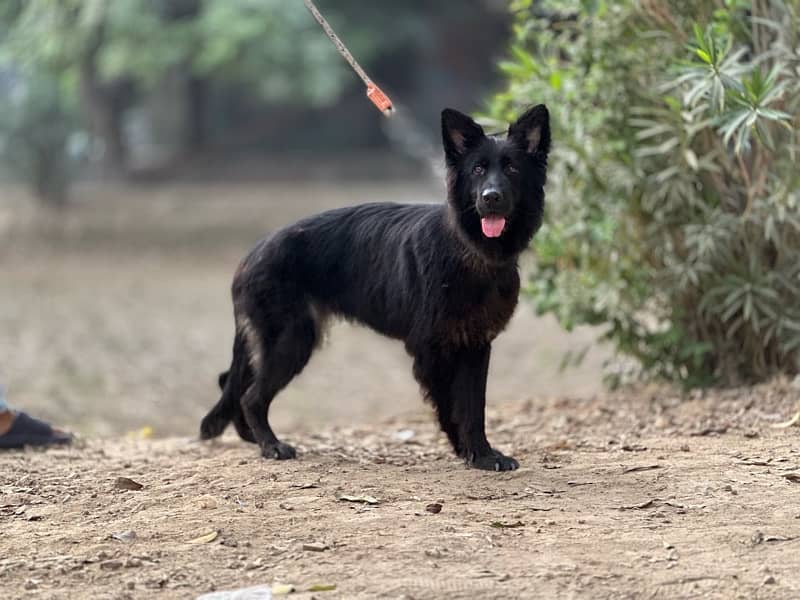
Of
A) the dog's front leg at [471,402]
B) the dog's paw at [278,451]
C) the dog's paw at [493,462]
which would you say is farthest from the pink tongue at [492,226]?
the dog's paw at [278,451]

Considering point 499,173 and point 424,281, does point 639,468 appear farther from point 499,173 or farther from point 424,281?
point 499,173

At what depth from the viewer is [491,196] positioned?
502 centimetres

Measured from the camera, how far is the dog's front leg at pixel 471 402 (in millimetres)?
5426

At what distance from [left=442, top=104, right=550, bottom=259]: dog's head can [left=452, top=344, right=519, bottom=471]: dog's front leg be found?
512 millimetres

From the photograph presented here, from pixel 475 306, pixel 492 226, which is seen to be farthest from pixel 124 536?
pixel 492 226

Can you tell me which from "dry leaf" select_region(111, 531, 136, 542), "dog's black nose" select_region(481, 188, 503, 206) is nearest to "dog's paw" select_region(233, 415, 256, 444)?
"dry leaf" select_region(111, 531, 136, 542)

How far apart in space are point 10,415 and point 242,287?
1421 millimetres

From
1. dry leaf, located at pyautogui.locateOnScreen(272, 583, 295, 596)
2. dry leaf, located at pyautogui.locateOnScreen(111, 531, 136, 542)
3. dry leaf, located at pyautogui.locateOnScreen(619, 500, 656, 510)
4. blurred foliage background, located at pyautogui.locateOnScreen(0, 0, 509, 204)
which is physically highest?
blurred foliage background, located at pyautogui.locateOnScreen(0, 0, 509, 204)

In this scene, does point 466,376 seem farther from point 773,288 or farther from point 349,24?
point 349,24

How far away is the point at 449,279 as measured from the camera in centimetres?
532

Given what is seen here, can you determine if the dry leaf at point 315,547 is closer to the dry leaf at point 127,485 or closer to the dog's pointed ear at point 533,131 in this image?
the dry leaf at point 127,485

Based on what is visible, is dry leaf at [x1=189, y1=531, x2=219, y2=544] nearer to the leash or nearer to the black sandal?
the leash

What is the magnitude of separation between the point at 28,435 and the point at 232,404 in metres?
1.09

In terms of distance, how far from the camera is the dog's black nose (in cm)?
502
